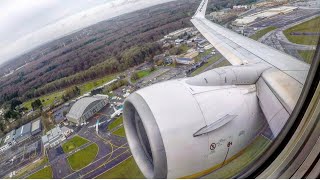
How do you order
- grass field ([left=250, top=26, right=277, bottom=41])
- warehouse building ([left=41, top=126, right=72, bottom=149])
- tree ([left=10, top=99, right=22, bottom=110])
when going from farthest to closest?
grass field ([left=250, top=26, right=277, bottom=41]) → warehouse building ([left=41, top=126, right=72, bottom=149]) → tree ([left=10, top=99, right=22, bottom=110])

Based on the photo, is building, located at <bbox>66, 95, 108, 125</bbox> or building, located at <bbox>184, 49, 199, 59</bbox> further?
building, located at <bbox>184, 49, 199, 59</bbox>

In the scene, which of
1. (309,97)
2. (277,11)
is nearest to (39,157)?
(309,97)

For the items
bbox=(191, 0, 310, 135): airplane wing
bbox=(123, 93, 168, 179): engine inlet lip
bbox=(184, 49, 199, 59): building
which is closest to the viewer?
bbox=(123, 93, 168, 179): engine inlet lip

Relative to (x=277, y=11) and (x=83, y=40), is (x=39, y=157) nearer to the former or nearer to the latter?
(x=83, y=40)

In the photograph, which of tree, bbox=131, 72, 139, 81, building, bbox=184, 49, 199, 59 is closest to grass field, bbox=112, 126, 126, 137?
tree, bbox=131, 72, 139, 81

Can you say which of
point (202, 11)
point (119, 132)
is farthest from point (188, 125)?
point (202, 11)

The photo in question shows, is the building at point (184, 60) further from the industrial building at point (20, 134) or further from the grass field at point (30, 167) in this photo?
the grass field at point (30, 167)

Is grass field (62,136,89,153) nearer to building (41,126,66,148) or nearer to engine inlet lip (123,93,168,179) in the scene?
building (41,126,66,148)
